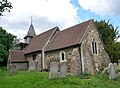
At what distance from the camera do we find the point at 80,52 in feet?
87.6

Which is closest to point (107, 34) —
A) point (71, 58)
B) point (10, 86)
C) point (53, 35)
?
point (53, 35)

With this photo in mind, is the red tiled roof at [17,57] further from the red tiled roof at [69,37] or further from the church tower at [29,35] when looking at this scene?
the church tower at [29,35]

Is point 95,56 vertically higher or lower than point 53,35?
lower

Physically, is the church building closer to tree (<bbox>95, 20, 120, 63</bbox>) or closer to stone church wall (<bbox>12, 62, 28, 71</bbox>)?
stone church wall (<bbox>12, 62, 28, 71</bbox>)

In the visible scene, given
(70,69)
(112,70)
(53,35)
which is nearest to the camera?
(112,70)

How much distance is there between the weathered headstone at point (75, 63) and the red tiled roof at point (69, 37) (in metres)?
1.46

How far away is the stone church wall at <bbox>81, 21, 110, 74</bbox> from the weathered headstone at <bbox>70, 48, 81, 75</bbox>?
78cm

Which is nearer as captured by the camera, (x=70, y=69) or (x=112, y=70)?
(x=112, y=70)

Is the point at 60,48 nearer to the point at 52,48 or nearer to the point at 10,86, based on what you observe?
the point at 52,48

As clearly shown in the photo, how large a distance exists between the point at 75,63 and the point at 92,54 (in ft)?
11.3

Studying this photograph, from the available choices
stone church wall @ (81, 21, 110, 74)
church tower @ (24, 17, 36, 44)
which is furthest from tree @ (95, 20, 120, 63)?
church tower @ (24, 17, 36, 44)

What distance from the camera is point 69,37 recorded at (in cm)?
3055

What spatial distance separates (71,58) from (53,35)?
983cm

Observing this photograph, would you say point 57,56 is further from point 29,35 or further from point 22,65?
point 29,35
